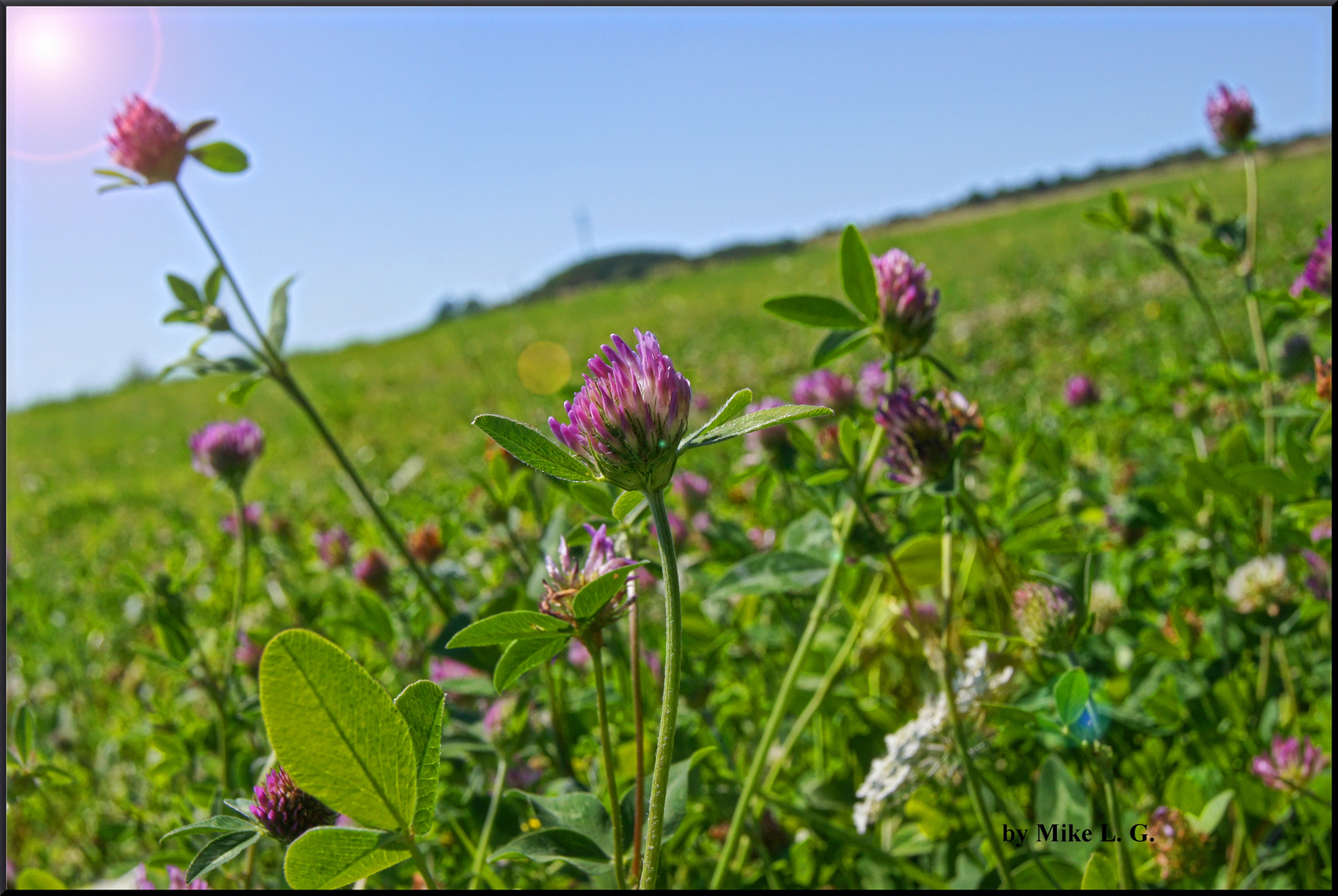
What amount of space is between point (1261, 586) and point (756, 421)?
685 millimetres

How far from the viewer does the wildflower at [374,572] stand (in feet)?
3.44

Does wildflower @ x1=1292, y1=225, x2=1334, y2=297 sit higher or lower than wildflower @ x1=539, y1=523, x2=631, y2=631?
higher

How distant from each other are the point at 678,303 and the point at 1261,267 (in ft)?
13.3

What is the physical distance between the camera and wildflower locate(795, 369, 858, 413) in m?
0.99

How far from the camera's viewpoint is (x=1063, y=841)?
0.65m

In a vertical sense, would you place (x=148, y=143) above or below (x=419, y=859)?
above

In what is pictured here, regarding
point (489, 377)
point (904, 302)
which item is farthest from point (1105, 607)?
point (489, 377)

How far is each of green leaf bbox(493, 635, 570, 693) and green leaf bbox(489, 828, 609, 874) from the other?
92 millimetres

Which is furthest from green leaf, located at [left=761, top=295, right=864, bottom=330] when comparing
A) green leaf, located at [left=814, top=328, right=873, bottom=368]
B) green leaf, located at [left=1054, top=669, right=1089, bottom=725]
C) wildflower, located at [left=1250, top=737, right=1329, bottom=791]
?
wildflower, located at [left=1250, top=737, right=1329, bottom=791]

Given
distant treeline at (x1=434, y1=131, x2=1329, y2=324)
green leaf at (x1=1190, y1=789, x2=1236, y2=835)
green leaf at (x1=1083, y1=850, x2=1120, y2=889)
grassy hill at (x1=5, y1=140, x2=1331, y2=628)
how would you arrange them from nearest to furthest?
green leaf at (x1=1083, y1=850, x2=1120, y2=889)
green leaf at (x1=1190, y1=789, x2=1236, y2=835)
grassy hill at (x1=5, y1=140, x2=1331, y2=628)
distant treeline at (x1=434, y1=131, x2=1329, y2=324)

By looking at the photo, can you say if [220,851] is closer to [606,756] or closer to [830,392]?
[606,756]

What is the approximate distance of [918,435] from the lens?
23.6 inches

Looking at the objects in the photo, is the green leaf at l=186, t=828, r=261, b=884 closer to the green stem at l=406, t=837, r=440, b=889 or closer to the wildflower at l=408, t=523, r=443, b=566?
the green stem at l=406, t=837, r=440, b=889

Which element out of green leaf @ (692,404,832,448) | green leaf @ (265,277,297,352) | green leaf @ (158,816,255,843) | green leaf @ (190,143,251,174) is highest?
green leaf @ (190,143,251,174)
